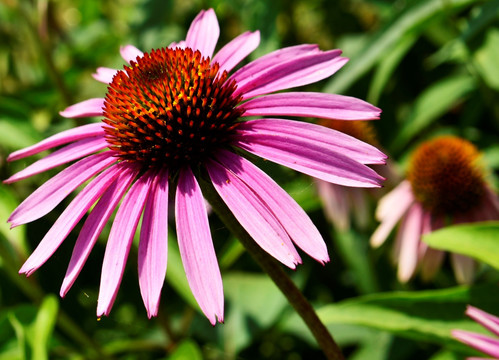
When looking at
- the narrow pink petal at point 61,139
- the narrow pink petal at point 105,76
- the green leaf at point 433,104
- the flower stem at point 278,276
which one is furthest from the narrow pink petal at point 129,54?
the green leaf at point 433,104

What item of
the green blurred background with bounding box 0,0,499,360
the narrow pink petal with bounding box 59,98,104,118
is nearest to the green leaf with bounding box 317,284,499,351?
the green blurred background with bounding box 0,0,499,360

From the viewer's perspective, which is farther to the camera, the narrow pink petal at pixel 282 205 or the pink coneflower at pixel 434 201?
the pink coneflower at pixel 434 201

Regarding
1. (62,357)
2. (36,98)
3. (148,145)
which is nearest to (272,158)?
(148,145)

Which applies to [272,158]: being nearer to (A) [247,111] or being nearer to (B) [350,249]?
(A) [247,111]

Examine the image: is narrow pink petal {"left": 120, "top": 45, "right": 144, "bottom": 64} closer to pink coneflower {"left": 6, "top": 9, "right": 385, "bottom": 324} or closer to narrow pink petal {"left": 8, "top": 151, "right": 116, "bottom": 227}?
pink coneflower {"left": 6, "top": 9, "right": 385, "bottom": 324}

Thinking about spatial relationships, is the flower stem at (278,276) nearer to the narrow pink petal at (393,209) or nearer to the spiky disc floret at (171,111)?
the spiky disc floret at (171,111)

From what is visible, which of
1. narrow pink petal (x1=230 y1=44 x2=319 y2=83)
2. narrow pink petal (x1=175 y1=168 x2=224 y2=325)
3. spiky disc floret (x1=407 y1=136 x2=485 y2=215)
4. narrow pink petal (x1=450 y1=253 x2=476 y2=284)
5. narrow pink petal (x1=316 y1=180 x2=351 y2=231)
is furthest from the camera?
narrow pink petal (x1=316 y1=180 x2=351 y2=231)
